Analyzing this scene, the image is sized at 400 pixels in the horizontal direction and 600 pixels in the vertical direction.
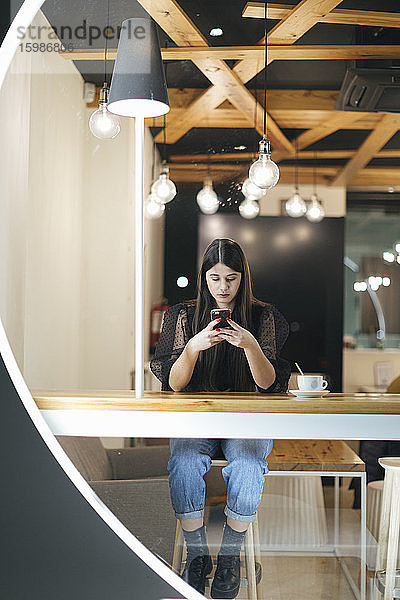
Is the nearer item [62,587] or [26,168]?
[62,587]

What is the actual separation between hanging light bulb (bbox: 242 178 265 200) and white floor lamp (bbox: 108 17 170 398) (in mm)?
386

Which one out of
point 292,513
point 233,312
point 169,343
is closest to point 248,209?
point 233,312

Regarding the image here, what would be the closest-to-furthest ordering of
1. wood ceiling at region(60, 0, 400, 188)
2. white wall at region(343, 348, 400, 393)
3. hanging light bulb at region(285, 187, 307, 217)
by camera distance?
wood ceiling at region(60, 0, 400, 188)
hanging light bulb at region(285, 187, 307, 217)
white wall at region(343, 348, 400, 393)

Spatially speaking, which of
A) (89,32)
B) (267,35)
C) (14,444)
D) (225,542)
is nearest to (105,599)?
(225,542)

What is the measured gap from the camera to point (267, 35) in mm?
1995

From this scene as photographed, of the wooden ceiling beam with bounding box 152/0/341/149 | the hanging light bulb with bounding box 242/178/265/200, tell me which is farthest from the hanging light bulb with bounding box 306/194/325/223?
the wooden ceiling beam with bounding box 152/0/341/149

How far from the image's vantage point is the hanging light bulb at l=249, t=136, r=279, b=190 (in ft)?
6.35

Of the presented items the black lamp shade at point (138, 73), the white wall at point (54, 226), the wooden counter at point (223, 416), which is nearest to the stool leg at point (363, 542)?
the wooden counter at point (223, 416)

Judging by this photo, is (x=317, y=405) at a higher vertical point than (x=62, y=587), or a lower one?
higher

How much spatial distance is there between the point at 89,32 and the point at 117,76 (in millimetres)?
237

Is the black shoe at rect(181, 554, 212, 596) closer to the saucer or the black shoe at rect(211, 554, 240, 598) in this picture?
the black shoe at rect(211, 554, 240, 598)

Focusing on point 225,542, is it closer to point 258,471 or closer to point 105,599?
point 258,471

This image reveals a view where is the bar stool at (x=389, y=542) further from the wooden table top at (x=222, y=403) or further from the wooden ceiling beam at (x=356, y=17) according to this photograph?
the wooden ceiling beam at (x=356, y=17)

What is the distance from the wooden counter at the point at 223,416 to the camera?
154 cm
